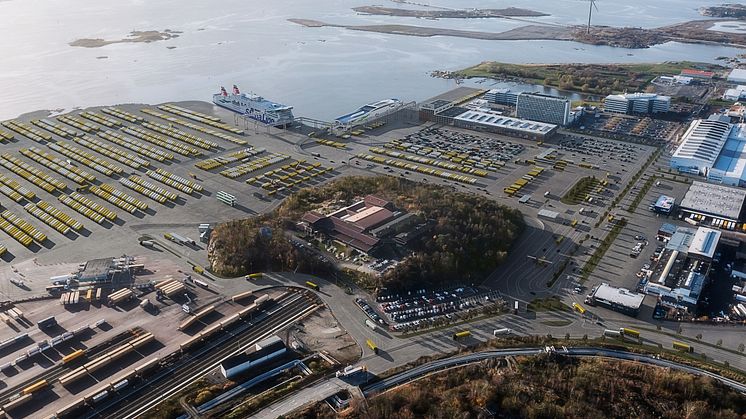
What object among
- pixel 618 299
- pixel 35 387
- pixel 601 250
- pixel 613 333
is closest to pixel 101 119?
pixel 35 387

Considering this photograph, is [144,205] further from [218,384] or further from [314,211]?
[218,384]

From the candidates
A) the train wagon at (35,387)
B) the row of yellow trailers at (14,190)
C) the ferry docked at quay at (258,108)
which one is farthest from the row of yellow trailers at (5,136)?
the train wagon at (35,387)

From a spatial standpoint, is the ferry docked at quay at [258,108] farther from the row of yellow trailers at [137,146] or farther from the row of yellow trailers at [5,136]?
the row of yellow trailers at [5,136]

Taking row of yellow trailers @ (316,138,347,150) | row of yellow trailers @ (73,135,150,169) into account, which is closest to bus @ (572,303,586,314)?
row of yellow trailers @ (316,138,347,150)

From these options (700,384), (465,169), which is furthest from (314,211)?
(700,384)

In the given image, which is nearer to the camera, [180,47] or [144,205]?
[144,205]

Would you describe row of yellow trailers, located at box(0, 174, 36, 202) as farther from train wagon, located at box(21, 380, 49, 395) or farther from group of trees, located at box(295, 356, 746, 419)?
group of trees, located at box(295, 356, 746, 419)

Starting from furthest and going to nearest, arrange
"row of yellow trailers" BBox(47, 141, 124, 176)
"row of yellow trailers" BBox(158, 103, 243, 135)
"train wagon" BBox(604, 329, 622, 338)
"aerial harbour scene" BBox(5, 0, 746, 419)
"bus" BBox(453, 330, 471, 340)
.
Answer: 1. "row of yellow trailers" BBox(158, 103, 243, 135)
2. "row of yellow trailers" BBox(47, 141, 124, 176)
3. "train wagon" BBox(604, 329, 622, 338)
4. "bus" BBox(453, 330, 471, 340)
5. "aerial harbour scene" BBox(5, 0, 746, 419)
